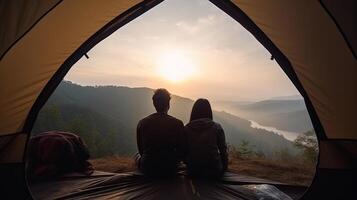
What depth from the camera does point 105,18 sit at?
4387mm

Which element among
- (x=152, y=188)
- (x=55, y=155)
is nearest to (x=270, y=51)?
(x=152, y=188)

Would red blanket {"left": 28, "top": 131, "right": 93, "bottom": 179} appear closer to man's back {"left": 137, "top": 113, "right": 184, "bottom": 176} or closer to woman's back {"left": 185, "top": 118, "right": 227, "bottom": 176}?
man's back {"left": 137, "top": 113, "right": 184, "bottom": 176}

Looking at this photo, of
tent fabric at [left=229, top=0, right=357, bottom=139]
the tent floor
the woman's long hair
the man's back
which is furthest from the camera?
the woman's long hair

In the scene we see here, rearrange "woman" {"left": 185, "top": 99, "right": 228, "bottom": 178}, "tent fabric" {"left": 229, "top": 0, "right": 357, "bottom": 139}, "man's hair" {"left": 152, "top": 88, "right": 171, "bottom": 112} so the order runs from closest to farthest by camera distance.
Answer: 1. "tent fabric" {"left": 229, "top": 0, "right": 357, "bottom": 139}
2. "woman" {"left": 185, "top": 99, "right": 228, "bottom": 178}
3. "man's hair" {"left": 152, "top": 88, "right": 171, "bottom": 112}

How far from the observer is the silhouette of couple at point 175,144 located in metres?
4.42

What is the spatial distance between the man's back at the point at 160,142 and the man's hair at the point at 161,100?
133 mm

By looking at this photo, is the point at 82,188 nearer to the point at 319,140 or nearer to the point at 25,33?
the point at 25,33

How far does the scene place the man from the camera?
4.39 m

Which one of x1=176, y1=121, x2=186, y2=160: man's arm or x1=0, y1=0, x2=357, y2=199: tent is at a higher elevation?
x1=0, y1=0, x2=357, y2=199: tent

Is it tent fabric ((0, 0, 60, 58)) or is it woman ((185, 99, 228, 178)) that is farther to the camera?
woman ((185, 99, 228, 178))

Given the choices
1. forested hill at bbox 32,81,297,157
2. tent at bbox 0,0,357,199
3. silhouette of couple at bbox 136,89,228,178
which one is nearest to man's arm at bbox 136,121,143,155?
silhouette of couple at bbox 136,89,228,178

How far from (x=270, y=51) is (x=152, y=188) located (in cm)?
222

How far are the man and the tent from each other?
130 centimetres

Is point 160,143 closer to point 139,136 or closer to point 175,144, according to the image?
point 175,144
